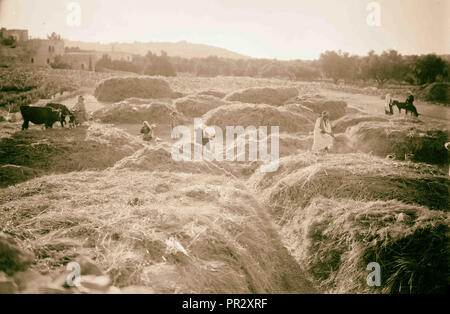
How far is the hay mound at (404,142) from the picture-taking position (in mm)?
8445

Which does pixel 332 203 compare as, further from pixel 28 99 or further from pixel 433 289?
pixel 28 99

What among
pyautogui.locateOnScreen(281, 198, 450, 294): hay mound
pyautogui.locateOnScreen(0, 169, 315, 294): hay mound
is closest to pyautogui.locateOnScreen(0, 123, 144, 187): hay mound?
pyautogui.locateOnScreen(0, 169, 315, 294): hay mound

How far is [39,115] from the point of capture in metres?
8.09

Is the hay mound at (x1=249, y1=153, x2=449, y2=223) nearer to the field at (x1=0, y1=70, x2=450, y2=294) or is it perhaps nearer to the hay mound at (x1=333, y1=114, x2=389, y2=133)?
the field at (x1=0, y1=70, x2=450, y2=294)

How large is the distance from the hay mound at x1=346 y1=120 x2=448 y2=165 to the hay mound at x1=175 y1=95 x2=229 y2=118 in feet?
21.0

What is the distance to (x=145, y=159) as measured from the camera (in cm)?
595

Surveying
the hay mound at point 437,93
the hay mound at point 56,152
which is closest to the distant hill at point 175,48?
the hay mound at point 437,93

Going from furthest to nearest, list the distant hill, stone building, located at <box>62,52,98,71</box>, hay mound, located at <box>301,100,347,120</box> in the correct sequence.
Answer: the distant hill < stone building, located at <box>62,52,98,71</box> < hay mound, located at <box>301,100,347,120</box>

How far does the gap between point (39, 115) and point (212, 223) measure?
6.55 meters

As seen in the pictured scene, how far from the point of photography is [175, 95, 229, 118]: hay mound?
44.4ft

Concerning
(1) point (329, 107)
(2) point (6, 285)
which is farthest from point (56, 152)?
(1) point (329, 107)

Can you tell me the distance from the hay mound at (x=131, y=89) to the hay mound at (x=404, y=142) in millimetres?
11136

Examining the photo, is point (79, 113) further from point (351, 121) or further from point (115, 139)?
point (351, 121)
